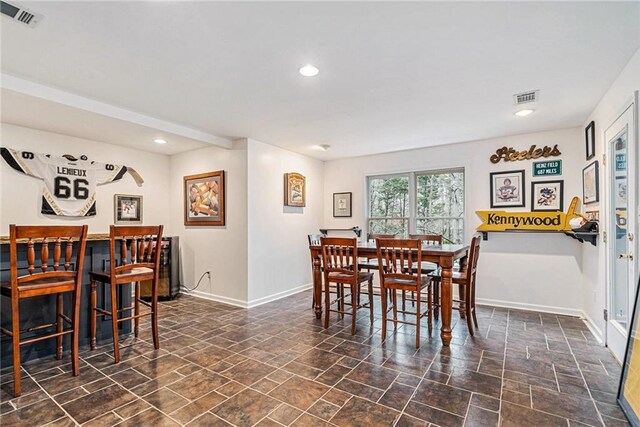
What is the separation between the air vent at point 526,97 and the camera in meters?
2.92

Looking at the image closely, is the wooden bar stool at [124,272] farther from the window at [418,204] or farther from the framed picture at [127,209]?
the window at [418,204]

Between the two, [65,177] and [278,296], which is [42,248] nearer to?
[65,177]

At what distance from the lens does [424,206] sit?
521cm

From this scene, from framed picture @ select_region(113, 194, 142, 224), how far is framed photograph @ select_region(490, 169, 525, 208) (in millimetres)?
5302

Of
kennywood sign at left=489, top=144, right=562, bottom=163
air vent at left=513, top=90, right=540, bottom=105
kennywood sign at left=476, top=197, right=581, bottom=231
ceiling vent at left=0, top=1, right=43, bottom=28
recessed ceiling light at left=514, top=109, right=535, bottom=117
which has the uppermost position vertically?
ceiling vent at left=0, top=1, right=43, bottom=28

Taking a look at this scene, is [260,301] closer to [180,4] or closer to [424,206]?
[424,206]

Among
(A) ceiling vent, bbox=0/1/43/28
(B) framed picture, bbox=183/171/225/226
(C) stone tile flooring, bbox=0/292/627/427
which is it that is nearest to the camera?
(A) ceiling vent, bbox=0/1/43/28

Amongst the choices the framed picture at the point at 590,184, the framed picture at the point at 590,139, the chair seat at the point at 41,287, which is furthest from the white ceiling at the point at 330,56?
the chair seat at the point at 41,287

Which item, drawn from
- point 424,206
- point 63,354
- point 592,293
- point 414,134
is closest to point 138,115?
point 63,354

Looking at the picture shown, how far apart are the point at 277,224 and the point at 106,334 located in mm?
2554

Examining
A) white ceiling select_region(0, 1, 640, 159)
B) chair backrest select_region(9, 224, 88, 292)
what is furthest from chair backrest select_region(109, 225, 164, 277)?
white ceiling select_region(0, 1, 640, 159)

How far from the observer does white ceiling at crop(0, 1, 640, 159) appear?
1.81m

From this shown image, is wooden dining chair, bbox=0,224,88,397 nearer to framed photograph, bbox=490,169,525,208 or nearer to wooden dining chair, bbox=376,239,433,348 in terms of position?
wooden dining chair, bbox=376,239,433,348

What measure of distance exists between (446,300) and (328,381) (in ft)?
4.52
